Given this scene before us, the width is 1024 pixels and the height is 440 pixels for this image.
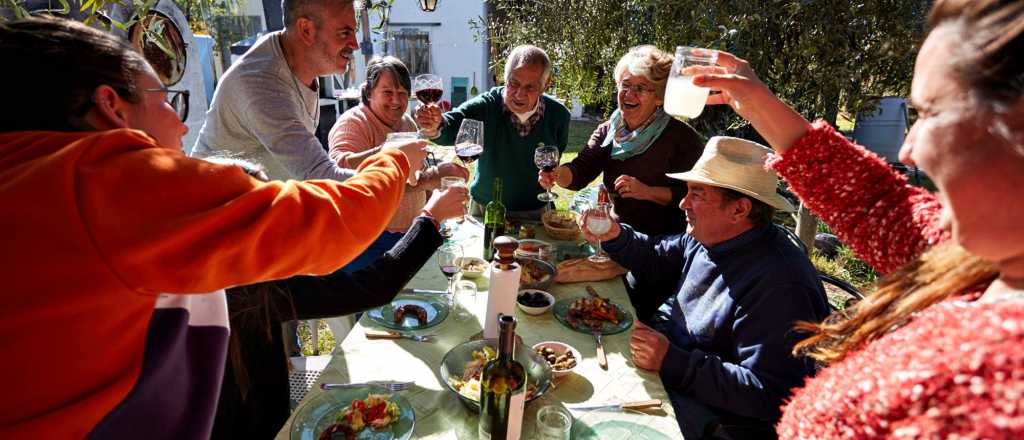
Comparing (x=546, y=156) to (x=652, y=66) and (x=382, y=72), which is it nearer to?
(x=652, y=66)

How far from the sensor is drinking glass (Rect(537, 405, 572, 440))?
4.80 ft

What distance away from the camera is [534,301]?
7.43 ft

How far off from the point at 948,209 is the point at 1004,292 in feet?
0.57

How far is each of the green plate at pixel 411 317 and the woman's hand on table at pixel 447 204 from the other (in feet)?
1.50

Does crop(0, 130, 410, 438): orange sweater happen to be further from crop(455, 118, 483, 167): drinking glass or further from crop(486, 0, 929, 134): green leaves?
crop(486, 0, 929, 134): green leaves

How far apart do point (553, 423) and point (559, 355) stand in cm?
41

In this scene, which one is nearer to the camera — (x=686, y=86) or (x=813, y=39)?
(x=686, y=86)

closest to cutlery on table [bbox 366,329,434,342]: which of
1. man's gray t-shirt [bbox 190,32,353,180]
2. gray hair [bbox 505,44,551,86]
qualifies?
man's gray t-shirt [bbox 190,32,353,180]

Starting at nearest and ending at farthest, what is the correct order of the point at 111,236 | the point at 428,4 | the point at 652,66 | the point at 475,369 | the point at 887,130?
1. the point at 111,236
2. the point at 475,369
3. the point at 652,66
4. the point at 428,4
5. the point at 887,130

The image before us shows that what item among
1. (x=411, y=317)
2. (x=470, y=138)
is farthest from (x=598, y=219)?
(x=411, y=317)

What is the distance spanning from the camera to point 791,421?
3.50 feet

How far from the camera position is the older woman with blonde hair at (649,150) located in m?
3.17

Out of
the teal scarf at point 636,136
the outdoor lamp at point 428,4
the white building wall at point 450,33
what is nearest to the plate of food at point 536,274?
the teal scarf at point 636,136

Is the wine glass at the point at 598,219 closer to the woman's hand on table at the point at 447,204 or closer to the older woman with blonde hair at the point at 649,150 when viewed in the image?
the older woman with blonde hair at the point at 649,150
